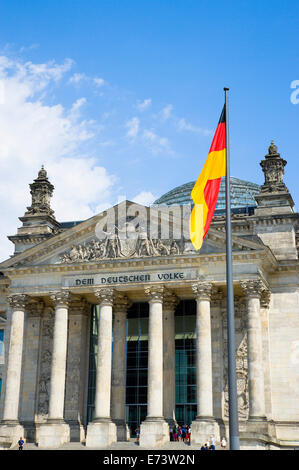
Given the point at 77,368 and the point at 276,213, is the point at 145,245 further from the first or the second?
the point at 276,213

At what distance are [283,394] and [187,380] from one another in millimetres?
7497

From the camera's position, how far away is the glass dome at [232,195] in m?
65.8

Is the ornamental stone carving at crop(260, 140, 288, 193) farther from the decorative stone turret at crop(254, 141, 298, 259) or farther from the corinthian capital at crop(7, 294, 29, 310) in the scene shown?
the corinthian capital at crop(7, 294, 29, 310)

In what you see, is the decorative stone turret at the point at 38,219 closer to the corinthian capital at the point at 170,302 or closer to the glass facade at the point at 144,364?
the glass facade at the point at 144,364

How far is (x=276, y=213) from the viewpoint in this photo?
5184 centimetres

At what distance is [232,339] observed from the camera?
22.3m

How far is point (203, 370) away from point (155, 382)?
361cm

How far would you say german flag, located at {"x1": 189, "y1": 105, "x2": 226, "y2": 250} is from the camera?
26.5 m

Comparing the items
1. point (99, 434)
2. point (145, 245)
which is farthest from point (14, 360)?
point (145, 245)

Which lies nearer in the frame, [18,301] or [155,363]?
[155,363]

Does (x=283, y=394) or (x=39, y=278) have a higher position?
(x=39, y=278)

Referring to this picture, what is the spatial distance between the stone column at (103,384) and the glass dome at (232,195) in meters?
20.8

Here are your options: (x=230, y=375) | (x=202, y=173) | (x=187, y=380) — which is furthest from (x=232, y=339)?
(x=187, y=380)

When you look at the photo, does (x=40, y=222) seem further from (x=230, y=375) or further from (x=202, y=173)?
(x=230, y=375)
